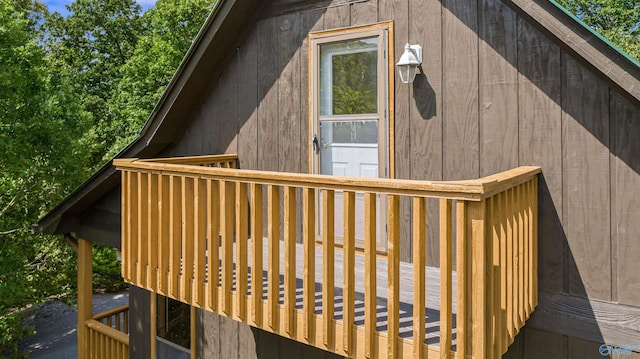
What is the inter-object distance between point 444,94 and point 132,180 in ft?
9.33

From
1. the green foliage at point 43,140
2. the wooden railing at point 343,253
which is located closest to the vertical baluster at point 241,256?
the wooden railing at point 343,253

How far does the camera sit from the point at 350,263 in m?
3.05

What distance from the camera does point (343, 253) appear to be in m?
3.19

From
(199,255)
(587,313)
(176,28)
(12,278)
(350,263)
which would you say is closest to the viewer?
(350,263)

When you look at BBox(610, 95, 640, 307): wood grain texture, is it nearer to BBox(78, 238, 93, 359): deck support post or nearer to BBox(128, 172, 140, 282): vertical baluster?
BBox(128, 172, 140, 282): vertical baluster

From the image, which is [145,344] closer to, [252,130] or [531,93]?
[252,130]

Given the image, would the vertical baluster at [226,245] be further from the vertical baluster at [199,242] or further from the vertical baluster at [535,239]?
the vertical baluster at [535,239]

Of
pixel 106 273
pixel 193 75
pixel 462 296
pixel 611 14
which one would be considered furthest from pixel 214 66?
pixel 611 14

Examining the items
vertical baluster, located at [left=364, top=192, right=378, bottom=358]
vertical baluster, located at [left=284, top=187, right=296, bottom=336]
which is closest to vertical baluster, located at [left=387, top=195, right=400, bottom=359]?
vertical baluster, located at [left=364, top=192, right=378, bottom=358]

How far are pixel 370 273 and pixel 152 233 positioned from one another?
2234 mm

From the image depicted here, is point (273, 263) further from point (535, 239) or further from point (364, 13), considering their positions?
point (364, 13)

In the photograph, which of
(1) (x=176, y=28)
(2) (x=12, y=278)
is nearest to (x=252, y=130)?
(2) (x=12, y=278)

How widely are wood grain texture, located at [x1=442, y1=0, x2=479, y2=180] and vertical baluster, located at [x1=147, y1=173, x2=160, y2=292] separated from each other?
2.47 meters

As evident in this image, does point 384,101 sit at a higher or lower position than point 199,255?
higher
